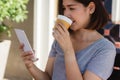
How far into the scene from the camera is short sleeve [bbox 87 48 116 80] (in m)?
1.11

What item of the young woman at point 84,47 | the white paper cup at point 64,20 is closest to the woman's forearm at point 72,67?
the young woman at point 84,47

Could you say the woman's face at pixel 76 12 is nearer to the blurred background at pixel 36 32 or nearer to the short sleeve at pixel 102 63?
the short sleeve at pixel 102 63

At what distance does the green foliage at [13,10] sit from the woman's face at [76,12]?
4.97 ft

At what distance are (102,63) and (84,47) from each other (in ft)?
0.40

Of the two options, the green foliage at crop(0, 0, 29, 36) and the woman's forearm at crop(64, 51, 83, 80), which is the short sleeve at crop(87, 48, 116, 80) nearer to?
the woman's forearm at crop(64, 51, 83, 80)

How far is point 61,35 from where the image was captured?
1.09 m

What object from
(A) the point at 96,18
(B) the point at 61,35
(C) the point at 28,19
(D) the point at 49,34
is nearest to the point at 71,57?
(B) the point at 61,35

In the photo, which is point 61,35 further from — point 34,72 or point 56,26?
point 34,72

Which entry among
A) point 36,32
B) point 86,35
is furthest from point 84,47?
point 36,32

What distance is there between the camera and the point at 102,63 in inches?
43.6

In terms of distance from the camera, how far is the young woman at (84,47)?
109 centimetres

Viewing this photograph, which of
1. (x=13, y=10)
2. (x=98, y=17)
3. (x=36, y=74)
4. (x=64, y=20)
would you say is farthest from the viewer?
(x=13, y=10)

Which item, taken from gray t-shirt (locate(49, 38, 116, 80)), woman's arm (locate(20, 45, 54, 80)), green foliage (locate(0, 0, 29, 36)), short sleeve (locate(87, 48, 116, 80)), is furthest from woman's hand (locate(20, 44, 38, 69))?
green foliage (locate(0, 0, 29, 36))

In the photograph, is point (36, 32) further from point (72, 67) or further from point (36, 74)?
point (72, 67)
